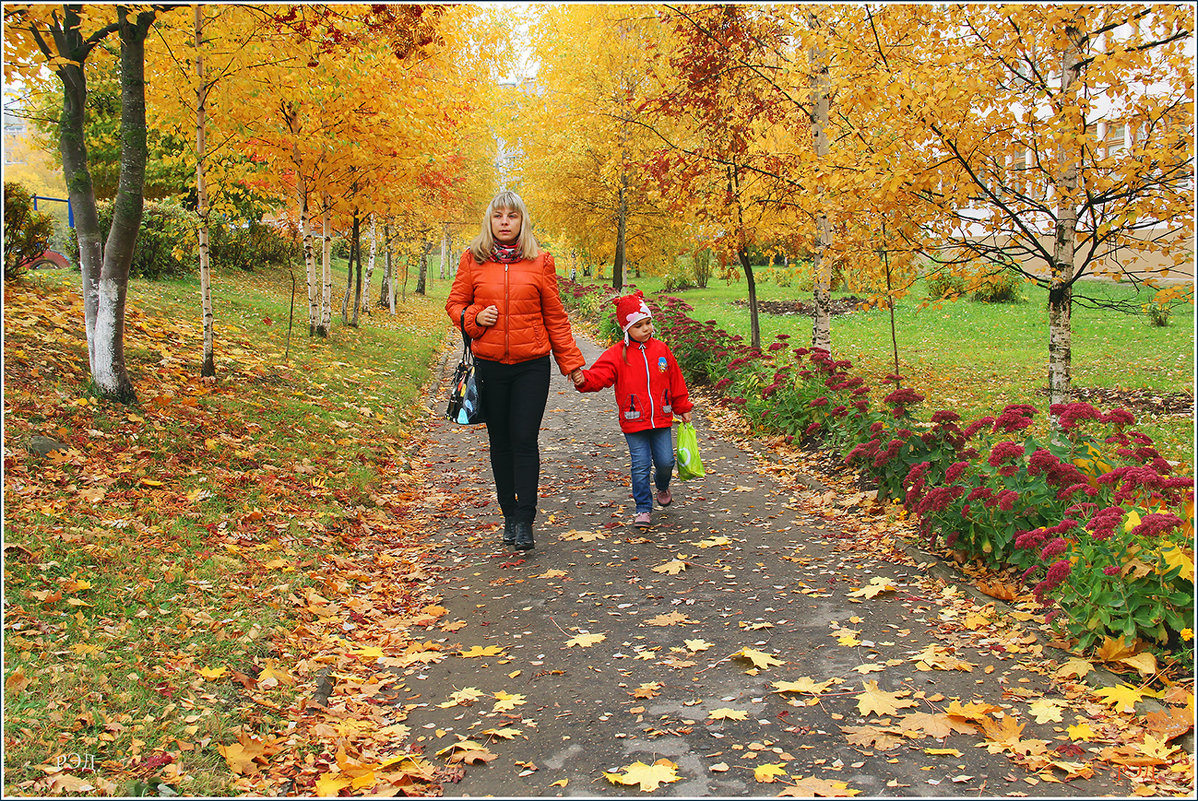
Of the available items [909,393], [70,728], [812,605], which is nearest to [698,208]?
[909,393]

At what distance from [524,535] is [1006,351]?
1150 centimetres

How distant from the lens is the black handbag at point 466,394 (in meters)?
5.43

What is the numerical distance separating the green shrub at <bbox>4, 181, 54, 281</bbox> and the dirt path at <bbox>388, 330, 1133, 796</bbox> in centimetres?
727

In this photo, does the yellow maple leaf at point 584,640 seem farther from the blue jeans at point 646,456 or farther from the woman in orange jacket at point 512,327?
the blue jeans at point 646,456

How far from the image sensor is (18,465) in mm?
5000

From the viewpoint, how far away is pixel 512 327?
5.39 m

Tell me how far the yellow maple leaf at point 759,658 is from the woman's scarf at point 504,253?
2.88 meters

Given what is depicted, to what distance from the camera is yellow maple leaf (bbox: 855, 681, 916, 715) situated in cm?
339

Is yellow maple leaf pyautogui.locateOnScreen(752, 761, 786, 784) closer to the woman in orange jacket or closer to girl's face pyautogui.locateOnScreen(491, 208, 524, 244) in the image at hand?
the woman in orange jacket

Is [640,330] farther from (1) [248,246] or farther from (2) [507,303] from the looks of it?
(1) [248,246]

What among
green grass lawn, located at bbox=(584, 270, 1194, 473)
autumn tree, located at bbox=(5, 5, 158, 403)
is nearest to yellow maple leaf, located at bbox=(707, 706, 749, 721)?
green grass lawn, located at bbox=(584, 270, 1194, 473)

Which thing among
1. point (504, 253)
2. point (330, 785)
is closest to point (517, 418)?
point (504, 253)

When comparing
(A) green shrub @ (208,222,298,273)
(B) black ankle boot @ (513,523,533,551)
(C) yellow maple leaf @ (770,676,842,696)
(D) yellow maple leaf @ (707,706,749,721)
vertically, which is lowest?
(D) yellow maple leaf @ (707,706,749,721)

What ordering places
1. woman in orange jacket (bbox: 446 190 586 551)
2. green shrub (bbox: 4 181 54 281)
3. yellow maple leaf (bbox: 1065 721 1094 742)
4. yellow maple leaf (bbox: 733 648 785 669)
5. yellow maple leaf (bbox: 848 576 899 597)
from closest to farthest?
yellow maple leaf (bbox: 1065 721 1094 742) → yellow maple leaf (bbox: 733 648 785 669) → yellow maple leaf (bbox: 848 576 899 597) → woman in orange jacket (bbox: 446 190 586 551) → green shrub (bbox: 4 181 54 281)
